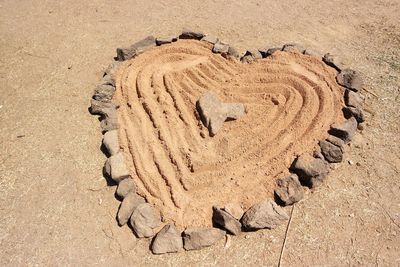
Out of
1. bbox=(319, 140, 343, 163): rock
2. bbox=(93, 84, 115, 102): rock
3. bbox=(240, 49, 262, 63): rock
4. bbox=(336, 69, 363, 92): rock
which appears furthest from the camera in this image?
bbox=(240, 49, 262, 63): rock

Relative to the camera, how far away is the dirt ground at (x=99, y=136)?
329cm

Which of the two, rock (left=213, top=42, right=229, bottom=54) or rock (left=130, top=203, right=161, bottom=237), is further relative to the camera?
rock (left=213, top=42, right=229, bottom=54)

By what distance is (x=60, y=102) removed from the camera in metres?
4.76

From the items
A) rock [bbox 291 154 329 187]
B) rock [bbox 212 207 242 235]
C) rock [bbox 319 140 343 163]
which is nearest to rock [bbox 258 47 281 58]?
rock [bbox 319 140 343 163]

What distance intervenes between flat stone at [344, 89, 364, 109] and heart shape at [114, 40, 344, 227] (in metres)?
0.08

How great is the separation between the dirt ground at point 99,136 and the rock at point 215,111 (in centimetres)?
120

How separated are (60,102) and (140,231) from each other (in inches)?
86.5

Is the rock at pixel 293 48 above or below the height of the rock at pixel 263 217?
above

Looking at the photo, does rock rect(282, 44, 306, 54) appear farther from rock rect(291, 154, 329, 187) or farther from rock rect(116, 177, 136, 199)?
rock rect(116, 177, 136, 199)

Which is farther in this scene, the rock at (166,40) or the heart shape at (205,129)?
the rock at (166,40)

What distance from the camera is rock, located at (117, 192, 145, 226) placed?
139 inches

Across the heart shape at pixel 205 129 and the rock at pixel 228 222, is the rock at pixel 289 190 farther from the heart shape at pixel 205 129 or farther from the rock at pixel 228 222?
the rock at pixel 228 222

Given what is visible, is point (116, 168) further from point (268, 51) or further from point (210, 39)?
point (268, 51)

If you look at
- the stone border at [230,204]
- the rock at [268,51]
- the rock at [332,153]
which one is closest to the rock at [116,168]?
the stone border at [230,204]
